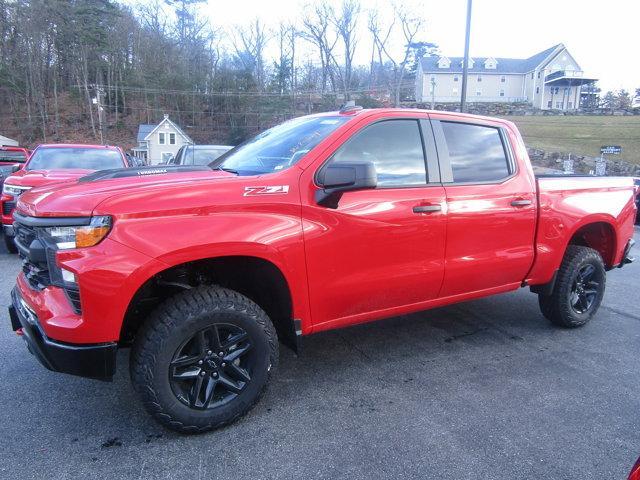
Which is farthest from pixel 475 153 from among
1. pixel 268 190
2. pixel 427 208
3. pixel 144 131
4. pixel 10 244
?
pixel 144 131

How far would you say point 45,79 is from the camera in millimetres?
49531

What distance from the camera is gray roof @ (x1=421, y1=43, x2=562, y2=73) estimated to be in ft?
220

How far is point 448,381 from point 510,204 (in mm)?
1481

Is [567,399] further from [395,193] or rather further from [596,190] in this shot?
[596,190]

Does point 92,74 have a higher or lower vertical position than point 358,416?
higher

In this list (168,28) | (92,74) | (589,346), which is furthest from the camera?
(168,28)


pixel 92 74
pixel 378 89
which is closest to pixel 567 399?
pixel 378 89

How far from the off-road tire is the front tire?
289cm

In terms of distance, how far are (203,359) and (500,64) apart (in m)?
77.6

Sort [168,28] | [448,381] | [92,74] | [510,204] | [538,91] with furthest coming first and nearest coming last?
[538,91] → [168,28] → [92,74] → [510,204] → [448,381]

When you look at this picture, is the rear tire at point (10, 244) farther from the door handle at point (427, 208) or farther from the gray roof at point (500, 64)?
the gray roof at point (500, 64)

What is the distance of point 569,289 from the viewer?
4523 millimetres

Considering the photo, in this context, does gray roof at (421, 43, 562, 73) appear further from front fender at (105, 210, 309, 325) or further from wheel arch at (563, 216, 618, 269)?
front fender at (105, 210, 309, 325)

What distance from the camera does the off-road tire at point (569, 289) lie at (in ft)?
14.8
